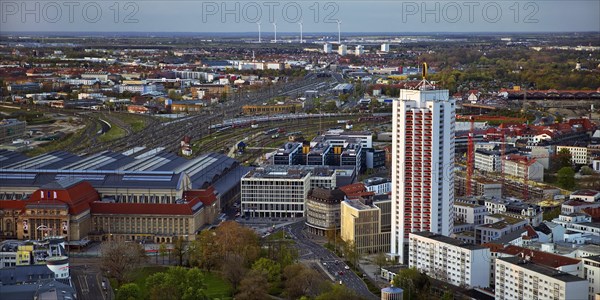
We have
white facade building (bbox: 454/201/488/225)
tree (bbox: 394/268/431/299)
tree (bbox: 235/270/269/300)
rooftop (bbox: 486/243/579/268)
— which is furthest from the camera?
white facade building (bbox: 454/201/488/225)

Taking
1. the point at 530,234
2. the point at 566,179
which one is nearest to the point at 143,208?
the point at 530,234

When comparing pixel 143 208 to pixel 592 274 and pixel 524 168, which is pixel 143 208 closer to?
pixel 592 274

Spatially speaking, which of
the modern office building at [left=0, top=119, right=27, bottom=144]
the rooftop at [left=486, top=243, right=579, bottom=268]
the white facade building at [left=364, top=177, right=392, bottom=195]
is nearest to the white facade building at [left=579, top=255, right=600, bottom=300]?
the rooftop at [left=486, top=243, right=579, bottom=268]

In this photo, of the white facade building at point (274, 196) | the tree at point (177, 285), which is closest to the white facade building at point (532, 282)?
the tree at point (177, 285)

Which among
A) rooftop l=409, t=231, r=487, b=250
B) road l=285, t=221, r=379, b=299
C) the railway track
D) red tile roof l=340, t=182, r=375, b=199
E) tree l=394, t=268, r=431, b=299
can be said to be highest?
the railway track

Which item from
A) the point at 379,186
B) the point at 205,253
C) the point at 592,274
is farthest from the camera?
the point at 379,186

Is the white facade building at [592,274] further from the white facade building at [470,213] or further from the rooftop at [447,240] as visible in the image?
the white facade building at [470,213]

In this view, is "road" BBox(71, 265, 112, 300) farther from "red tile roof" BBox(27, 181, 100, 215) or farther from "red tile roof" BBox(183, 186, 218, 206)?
"red tile roof" BBox(183, 186, 218, 206)
